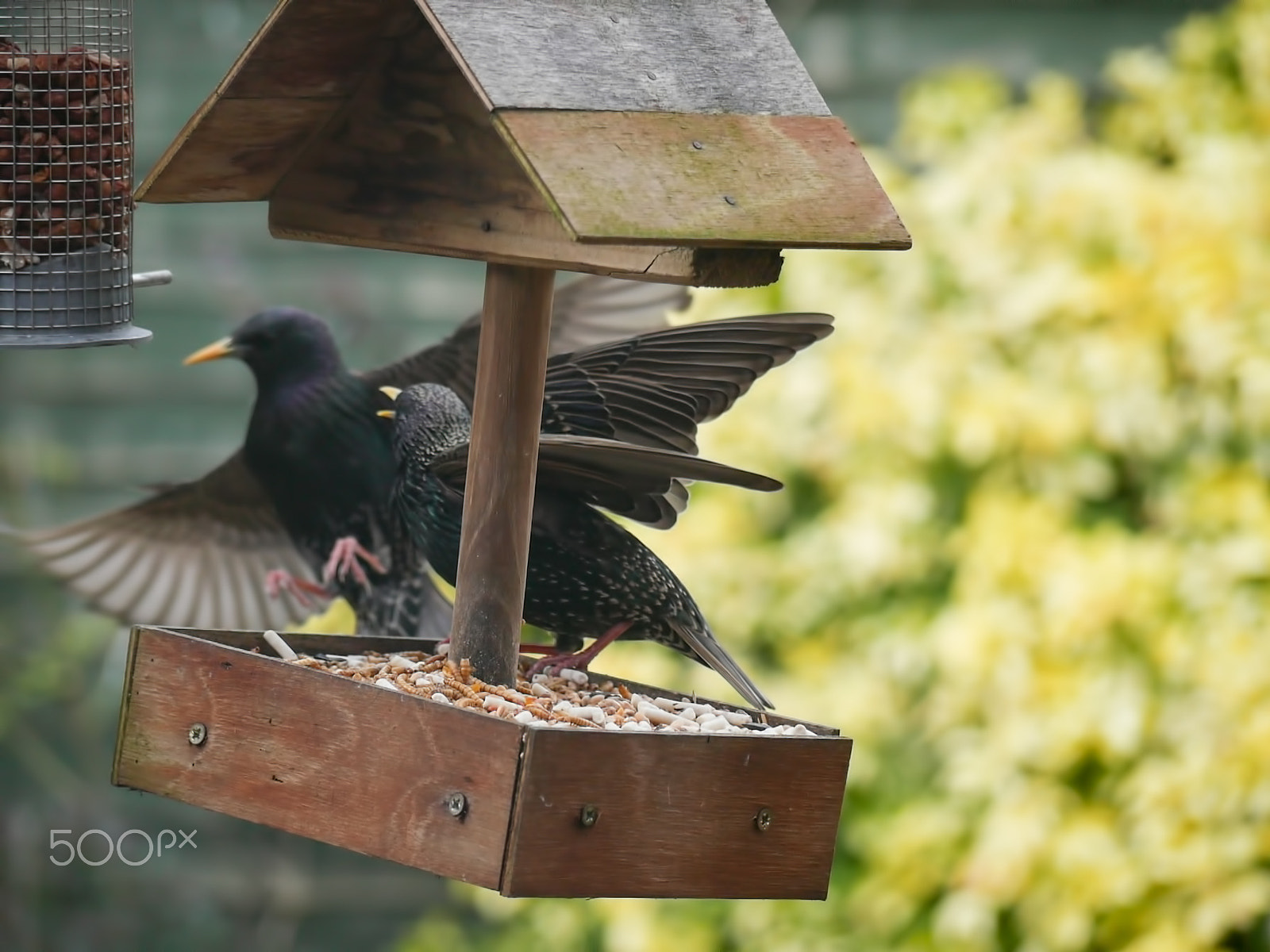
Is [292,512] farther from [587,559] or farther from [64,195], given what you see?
[587,559]

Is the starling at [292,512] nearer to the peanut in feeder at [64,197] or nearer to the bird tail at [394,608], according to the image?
the bird tail at [394,608]

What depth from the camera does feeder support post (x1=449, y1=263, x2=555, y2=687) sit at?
2.00m

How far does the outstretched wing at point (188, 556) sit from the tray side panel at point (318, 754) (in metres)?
1.16

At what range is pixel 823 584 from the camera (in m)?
3.95

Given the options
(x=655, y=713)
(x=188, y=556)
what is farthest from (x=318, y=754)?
(x=188, y=556)

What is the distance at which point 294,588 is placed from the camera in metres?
2.90

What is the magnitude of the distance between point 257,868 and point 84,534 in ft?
6.90

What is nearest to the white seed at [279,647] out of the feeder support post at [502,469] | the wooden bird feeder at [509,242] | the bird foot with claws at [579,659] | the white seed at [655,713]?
the wooden bird feeder at [509,242]

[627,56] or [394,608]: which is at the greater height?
[627,56]

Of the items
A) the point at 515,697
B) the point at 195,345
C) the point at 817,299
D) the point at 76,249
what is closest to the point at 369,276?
the point at 195,345

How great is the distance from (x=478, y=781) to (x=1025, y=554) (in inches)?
84.4

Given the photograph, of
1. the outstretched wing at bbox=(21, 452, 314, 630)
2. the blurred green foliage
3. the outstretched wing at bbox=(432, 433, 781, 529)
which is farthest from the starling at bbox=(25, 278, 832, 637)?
the blurred green foliage

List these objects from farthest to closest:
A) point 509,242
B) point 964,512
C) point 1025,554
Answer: point 964,512, point 1025,554, point 509,242

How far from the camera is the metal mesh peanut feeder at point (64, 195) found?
2213 mm
